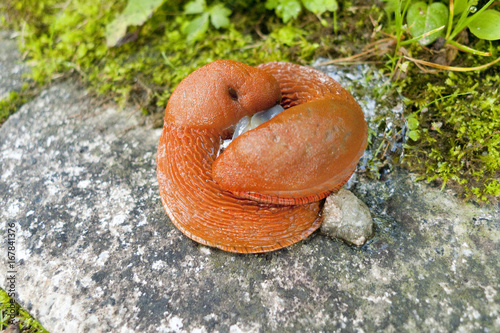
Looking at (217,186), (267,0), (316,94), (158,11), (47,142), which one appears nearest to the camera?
(217,186)

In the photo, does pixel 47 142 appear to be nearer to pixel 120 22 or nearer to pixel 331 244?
pixel 120 22

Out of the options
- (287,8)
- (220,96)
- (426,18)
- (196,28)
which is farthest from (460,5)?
(196,28)

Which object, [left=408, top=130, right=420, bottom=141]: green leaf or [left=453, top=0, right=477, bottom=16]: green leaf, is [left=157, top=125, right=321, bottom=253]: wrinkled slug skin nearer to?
[left=408, top=130, right=420, bottom=141]: green leaf

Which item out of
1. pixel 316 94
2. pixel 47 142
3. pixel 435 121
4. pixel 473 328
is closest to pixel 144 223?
pixel 47 142

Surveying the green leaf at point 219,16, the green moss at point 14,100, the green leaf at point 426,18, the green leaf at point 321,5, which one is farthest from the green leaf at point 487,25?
the green moss at point 14,100

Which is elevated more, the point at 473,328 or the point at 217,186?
the point at 217,186
